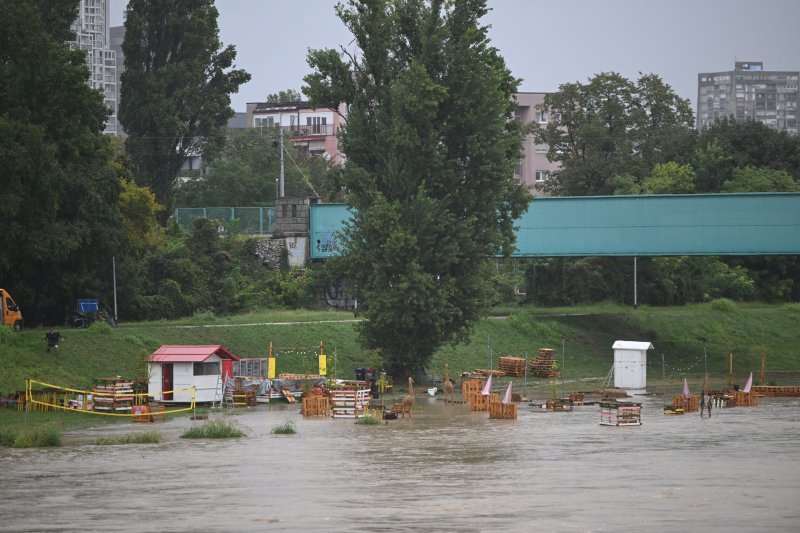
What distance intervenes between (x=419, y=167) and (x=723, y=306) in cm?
3223

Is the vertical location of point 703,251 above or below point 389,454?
above

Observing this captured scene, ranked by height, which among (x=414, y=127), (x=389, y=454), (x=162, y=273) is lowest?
(x=389, y=454)

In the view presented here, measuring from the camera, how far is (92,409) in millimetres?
48875

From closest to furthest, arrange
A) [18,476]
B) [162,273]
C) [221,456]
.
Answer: [18,476], [221,456], [162,273]

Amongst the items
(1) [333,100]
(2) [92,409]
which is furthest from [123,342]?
(1) [333,100]

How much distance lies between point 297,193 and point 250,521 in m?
99.0

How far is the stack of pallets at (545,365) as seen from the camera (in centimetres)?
6856

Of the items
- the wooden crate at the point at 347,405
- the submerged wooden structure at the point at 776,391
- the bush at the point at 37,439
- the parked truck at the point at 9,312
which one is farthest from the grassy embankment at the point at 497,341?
the wooden crate at the point at 347,405

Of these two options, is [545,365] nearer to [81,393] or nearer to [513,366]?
[513,366]

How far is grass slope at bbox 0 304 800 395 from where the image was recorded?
54.7 metres

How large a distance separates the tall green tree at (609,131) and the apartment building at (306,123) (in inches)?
1468

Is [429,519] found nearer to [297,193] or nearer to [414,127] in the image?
[414,127]

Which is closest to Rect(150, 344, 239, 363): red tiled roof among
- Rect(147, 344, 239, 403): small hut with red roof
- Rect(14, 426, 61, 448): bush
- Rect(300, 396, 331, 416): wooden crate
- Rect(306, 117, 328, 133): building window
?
Rect(147, 344, 239, 403): small hut with red roof

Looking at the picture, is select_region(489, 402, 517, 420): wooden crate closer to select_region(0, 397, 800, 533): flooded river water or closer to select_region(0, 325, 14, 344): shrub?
select_region(0, 397, 800, 533): flooded river water
